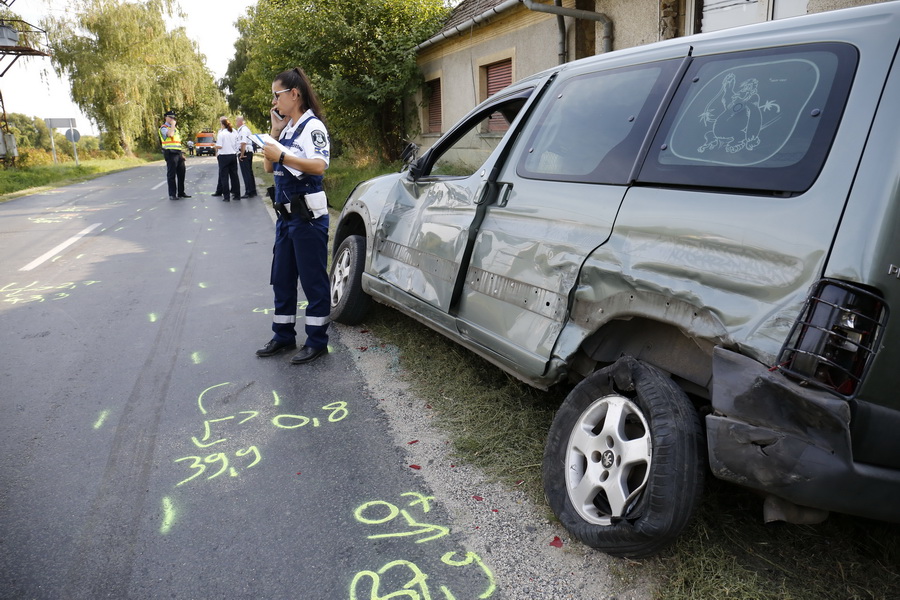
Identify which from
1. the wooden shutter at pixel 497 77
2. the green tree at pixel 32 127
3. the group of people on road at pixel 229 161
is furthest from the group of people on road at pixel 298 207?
the green tree at pixel 32 127

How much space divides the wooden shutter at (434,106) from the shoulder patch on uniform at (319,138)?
13410 mm

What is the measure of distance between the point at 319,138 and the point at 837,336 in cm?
341

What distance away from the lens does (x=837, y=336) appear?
191cm

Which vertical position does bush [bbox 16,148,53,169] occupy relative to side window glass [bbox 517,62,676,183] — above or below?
below

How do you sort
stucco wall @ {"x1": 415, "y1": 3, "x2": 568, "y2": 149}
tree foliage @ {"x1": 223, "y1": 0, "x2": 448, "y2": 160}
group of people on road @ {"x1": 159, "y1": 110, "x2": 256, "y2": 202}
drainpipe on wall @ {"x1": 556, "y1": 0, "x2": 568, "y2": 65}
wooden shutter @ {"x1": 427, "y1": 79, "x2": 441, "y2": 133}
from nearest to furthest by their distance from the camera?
1. drainpipe on wall @ {"x1": 556, "y1": 0, "x2": 568, "y2": 65}
2. stucco wall @ {"x1": 415, "y1": 3, "x2": 568, "y2": 149}
3. group of people on road @ {"x1": 159, "y1": 110, "x2": 256, "y2": 202}
4. tree foliage @ {"x1": 223, "y1": 0, "x2": 448, "y2": 160}
5. wooden shutter @ {"x1": 427, "y1": 79, "x2": 441, "y2": 133}

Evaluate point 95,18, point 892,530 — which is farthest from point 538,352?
point 95,18

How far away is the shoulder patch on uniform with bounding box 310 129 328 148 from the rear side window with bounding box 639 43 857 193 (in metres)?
2.44

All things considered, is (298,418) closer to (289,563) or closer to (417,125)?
(289,563)

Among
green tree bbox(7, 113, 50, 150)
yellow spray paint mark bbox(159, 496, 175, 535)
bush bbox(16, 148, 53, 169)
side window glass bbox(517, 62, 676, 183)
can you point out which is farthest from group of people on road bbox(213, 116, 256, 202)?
green tree bbox(7, 113, 50, 150)

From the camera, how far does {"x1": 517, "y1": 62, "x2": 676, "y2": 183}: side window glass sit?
9.18 ft

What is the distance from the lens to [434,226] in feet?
13.2

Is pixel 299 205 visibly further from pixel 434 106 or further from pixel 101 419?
pixel 434 106

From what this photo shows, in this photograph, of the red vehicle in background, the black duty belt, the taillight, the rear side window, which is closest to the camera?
the taillight

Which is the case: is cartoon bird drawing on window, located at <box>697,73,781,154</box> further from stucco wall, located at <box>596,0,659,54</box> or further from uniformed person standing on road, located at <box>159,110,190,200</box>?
uniformed person standing on road, located at <box>159,110,190,200</box>
